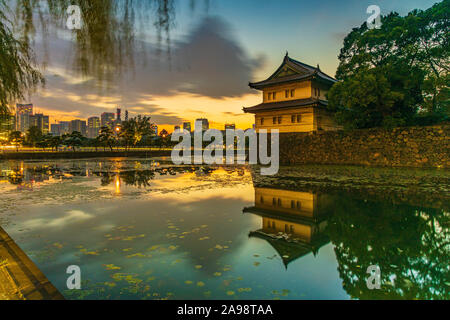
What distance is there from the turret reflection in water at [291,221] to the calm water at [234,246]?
0.03 meters

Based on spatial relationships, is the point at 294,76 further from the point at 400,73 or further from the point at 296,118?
the point at 400,73

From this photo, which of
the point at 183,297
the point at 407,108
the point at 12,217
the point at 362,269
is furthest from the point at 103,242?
the point at 407,108

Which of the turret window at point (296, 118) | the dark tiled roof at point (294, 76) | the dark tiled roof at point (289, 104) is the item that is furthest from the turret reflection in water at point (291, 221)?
the dark tiled roof at point (294, 76)

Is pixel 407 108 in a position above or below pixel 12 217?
above

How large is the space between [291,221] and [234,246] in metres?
2.25

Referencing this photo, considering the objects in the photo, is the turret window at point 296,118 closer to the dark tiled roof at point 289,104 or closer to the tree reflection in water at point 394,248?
the dark tiled roof at point 289,104

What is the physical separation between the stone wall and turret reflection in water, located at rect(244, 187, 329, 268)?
16.5 m

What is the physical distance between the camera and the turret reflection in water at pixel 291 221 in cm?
479

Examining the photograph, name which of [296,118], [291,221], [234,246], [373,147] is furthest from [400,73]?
[234,246]
